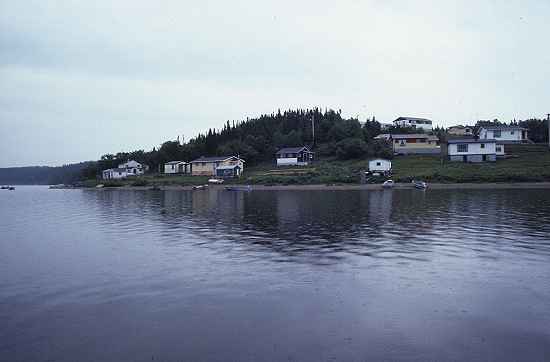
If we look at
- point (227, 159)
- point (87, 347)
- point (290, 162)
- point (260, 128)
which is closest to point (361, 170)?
point (290, 162)

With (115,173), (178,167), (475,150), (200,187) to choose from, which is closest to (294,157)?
(200,187)

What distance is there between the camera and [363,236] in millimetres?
25281

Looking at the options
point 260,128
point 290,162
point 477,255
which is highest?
point 260,128

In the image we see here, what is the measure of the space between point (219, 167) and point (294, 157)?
20576 mm

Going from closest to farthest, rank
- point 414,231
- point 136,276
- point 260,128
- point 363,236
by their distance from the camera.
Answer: point 136,276, point 363,236, point 414,231, point 260,128

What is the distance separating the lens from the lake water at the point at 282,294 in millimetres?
10078

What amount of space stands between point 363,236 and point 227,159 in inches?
3476

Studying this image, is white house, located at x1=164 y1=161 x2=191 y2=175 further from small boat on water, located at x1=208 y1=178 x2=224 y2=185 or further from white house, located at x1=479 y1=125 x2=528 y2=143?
white house, located at x1=479 y1=125 x2=528 y2=143

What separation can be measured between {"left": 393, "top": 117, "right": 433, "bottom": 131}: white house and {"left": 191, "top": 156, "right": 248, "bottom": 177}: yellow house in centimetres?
6034

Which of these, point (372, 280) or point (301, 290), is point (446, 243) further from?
point (301, 290)

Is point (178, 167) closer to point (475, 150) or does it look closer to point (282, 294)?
point (475, 150)

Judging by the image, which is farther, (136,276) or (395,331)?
(136,276)

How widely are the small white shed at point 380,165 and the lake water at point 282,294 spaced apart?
57745mm

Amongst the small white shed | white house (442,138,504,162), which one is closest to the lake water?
the small white shed
